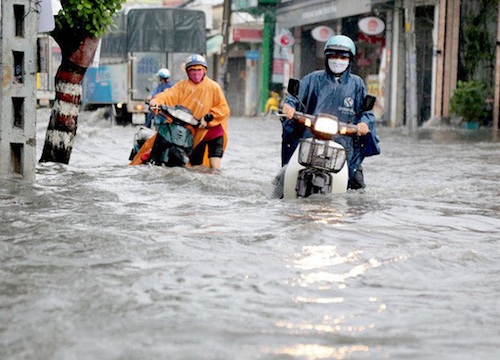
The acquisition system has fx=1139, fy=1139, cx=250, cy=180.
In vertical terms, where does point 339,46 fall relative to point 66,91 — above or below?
above

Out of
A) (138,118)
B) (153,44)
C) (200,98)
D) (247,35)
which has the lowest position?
(138,118)

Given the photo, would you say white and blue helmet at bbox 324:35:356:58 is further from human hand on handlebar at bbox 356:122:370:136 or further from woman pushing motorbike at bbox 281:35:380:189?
human hand on handlebar at bbox 356:122:370:136

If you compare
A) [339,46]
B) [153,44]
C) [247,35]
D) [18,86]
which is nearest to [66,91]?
[18,86]

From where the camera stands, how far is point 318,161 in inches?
327

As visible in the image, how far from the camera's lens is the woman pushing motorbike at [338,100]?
8883 mm

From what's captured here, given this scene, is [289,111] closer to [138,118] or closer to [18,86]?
[18,86]

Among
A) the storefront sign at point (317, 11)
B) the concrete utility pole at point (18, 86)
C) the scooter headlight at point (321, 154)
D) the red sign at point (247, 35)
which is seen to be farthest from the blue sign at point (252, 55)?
the scooter headlight at point (321, 154)

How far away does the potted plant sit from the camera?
27.2 metres

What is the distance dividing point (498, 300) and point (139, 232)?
250cm

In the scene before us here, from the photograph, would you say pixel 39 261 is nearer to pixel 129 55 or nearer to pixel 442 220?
pixel 442 220

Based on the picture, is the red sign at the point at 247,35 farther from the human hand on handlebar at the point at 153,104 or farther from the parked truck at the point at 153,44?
the human hand on handlebar at the point at 153,104

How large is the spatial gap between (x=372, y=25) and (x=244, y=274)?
2591cm

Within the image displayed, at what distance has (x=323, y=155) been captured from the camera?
27.2 ft

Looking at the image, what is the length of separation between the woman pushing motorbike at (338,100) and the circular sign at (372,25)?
22.0m
